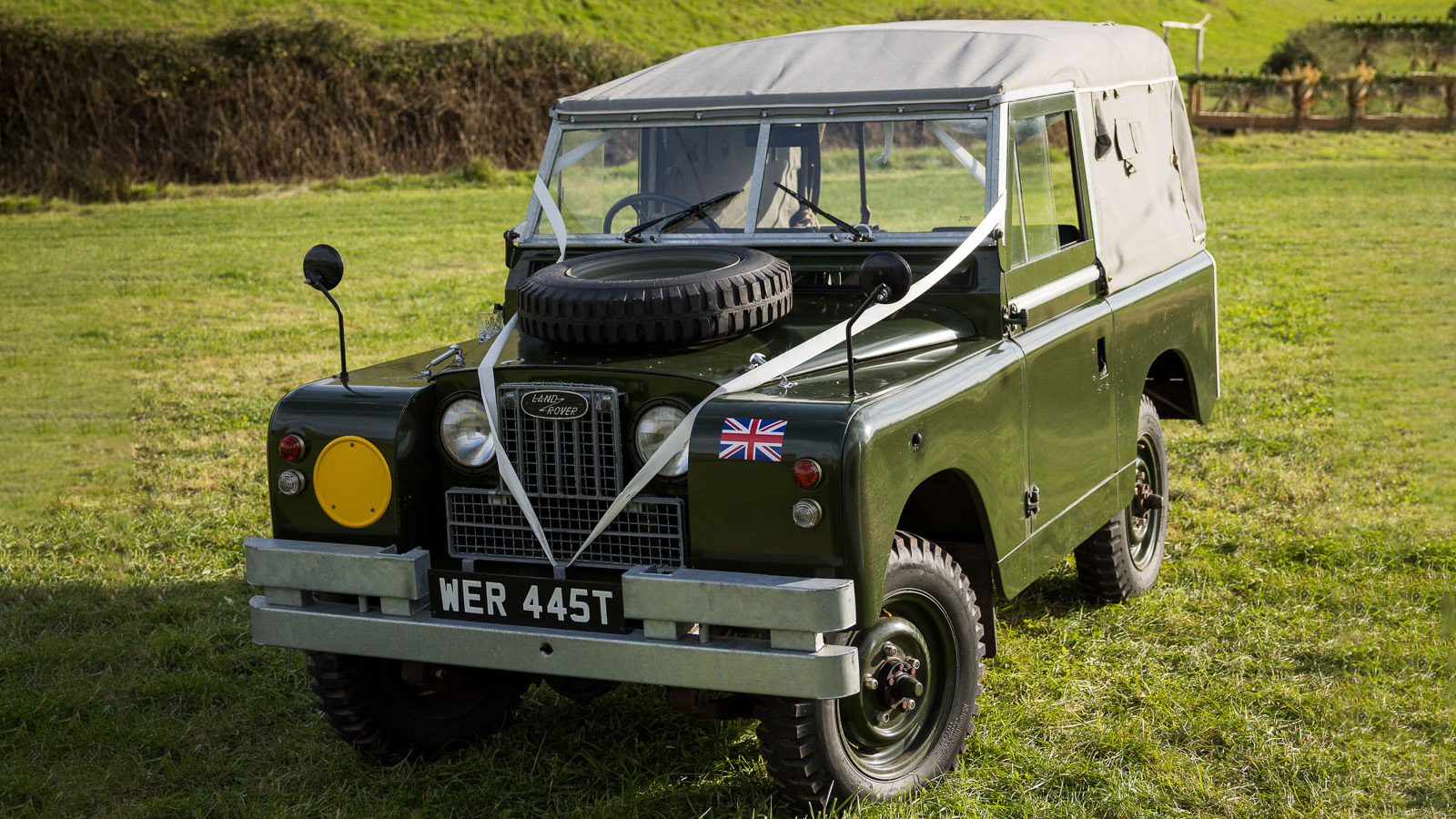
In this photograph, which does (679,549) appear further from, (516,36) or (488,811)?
(516,36)

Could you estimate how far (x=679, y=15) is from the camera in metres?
36.8

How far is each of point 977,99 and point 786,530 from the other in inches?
76.6

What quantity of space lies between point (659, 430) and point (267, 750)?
6.27ft

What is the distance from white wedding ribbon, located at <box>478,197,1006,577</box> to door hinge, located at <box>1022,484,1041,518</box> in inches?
29.6

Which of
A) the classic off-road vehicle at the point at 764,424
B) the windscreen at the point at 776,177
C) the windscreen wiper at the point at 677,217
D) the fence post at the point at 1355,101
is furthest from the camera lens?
the fence post at the point at 1355,101

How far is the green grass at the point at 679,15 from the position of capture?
2675 centimetres

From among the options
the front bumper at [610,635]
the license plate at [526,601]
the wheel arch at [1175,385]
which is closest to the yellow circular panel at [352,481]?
the front bumper at [610,635]

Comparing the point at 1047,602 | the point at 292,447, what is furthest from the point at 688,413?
the point at 1047,602

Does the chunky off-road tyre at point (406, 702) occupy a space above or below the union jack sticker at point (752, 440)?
below

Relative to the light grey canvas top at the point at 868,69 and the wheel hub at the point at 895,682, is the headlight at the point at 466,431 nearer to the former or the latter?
the wheel hub at the point at 895,682

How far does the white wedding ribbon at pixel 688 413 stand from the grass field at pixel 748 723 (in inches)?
36.8

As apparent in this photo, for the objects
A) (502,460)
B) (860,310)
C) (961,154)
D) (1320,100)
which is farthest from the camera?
(1320,100)

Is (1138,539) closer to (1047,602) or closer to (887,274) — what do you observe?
(1047,602)

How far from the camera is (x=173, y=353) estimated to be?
11.1 meters
